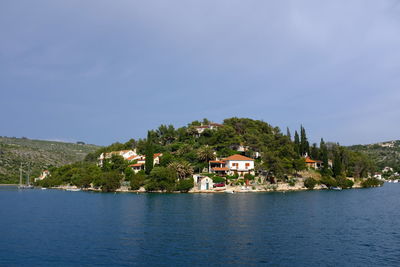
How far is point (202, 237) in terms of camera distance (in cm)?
3303

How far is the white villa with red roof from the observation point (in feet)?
318

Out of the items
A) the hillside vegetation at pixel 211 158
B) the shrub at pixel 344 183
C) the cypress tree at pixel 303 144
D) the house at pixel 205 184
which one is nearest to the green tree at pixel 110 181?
the hillside vegetation at pixel 211 158

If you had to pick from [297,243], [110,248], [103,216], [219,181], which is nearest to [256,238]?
[297,243]

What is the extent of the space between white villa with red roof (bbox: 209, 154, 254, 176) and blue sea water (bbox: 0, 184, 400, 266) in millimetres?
45440

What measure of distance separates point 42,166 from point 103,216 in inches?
5721

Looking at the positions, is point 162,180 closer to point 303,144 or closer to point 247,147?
point 247,147

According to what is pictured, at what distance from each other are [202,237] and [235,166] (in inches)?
2558

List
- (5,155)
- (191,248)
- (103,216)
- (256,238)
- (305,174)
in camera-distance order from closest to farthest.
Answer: (191,248) < (256,238) < (103,216) < (305,174) < (5,155)

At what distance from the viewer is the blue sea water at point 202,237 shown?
85.7ft

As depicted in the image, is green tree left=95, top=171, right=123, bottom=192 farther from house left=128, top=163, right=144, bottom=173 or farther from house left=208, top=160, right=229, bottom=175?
house left=208, top=160, right=229, bottom=175

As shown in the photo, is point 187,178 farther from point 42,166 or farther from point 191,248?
point 42,166

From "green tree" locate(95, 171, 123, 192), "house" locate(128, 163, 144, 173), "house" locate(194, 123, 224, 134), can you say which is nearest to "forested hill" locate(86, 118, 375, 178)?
"house" locate(194, 123, 224, 134)

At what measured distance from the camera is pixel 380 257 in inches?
1048

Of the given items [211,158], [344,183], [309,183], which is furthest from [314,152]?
[211,158]
